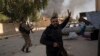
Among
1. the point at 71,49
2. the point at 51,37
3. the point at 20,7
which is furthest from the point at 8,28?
the point at 51,37

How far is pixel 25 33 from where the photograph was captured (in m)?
12.4

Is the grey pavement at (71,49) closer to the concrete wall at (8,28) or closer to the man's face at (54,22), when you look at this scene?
the man's face at (54,22)

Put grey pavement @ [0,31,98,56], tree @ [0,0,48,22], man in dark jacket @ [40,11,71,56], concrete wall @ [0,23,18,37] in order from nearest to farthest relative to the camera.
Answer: man in dark jacket @ [40,11,71,56]
grey pavement @ [0,31,98,56]
tree @ [0,0,48,22]
concrete wall @ [0,23,18,37]

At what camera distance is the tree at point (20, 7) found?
116ft

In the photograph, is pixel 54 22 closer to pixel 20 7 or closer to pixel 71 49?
pixel 71 49

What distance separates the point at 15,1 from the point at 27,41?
77.9ft

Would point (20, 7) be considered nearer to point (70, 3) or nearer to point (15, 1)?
point (15, 1)

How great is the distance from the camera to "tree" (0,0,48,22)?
35.4 m

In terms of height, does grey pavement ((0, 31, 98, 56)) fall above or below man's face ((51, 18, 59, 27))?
below

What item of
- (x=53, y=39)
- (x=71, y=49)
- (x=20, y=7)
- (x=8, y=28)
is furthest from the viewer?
(x=8, y=28)

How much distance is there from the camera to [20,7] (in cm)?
3688

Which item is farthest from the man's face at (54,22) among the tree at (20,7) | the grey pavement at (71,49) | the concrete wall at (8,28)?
the concrete wall at (8,28)

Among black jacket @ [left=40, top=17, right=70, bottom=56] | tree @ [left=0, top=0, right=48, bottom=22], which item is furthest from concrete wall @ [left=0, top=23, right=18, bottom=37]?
black jacket @ [left=40, top=17, right=70, bottom=56]

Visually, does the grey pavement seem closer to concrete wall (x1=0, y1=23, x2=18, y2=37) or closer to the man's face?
the man's face
